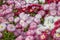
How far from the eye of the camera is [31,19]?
10.9ft

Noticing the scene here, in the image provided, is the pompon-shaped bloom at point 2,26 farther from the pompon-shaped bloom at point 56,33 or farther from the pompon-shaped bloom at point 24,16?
the pompon-shaped bloom at point 56,33

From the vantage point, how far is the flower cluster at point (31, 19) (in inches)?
117

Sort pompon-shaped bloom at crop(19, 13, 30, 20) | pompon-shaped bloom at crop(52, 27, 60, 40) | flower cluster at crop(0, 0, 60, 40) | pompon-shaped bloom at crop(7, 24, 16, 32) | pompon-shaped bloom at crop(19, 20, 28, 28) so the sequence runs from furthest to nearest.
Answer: pompon-shaped bloom at crop(19, 13, 30, 20), pompon-shaped bloom at crop(19, 20, 28, 28), pompon-shaped bloom at crop(7, 24, 16, 32), flower cluster at crop(0, 0, 60, 40), pompon-shaped bloom at crop(52, 27, 60, 40)

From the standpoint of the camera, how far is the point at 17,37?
9.86ft

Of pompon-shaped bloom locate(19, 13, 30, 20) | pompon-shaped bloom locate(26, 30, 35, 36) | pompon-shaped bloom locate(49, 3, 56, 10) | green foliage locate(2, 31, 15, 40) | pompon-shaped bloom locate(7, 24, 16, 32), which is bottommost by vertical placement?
green foliage locate(2, 31, 15, 40)

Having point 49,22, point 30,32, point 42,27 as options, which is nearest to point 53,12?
point 49,22

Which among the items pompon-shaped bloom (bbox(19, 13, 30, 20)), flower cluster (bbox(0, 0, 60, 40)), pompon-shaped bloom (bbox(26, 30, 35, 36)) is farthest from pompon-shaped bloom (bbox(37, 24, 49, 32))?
pompon-shaped bloom (bbox(19, 13, 30, 20))

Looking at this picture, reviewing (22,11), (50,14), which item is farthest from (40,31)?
(22,11)

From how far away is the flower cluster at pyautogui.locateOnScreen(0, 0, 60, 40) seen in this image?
2963 mm

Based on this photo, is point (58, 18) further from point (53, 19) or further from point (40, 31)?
point (40, 31)

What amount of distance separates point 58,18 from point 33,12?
480 mm

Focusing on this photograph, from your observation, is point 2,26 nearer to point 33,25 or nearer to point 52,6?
point 33,25

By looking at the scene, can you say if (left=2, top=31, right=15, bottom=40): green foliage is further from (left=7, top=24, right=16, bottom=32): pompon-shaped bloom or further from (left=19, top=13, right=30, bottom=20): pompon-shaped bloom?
(left=19, top=13, right=30, bottom=20): pompon-shaped bloom

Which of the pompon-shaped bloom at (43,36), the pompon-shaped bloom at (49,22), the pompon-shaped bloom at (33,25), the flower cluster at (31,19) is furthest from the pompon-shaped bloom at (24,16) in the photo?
the pompon-shaped bloom at (43,36)
